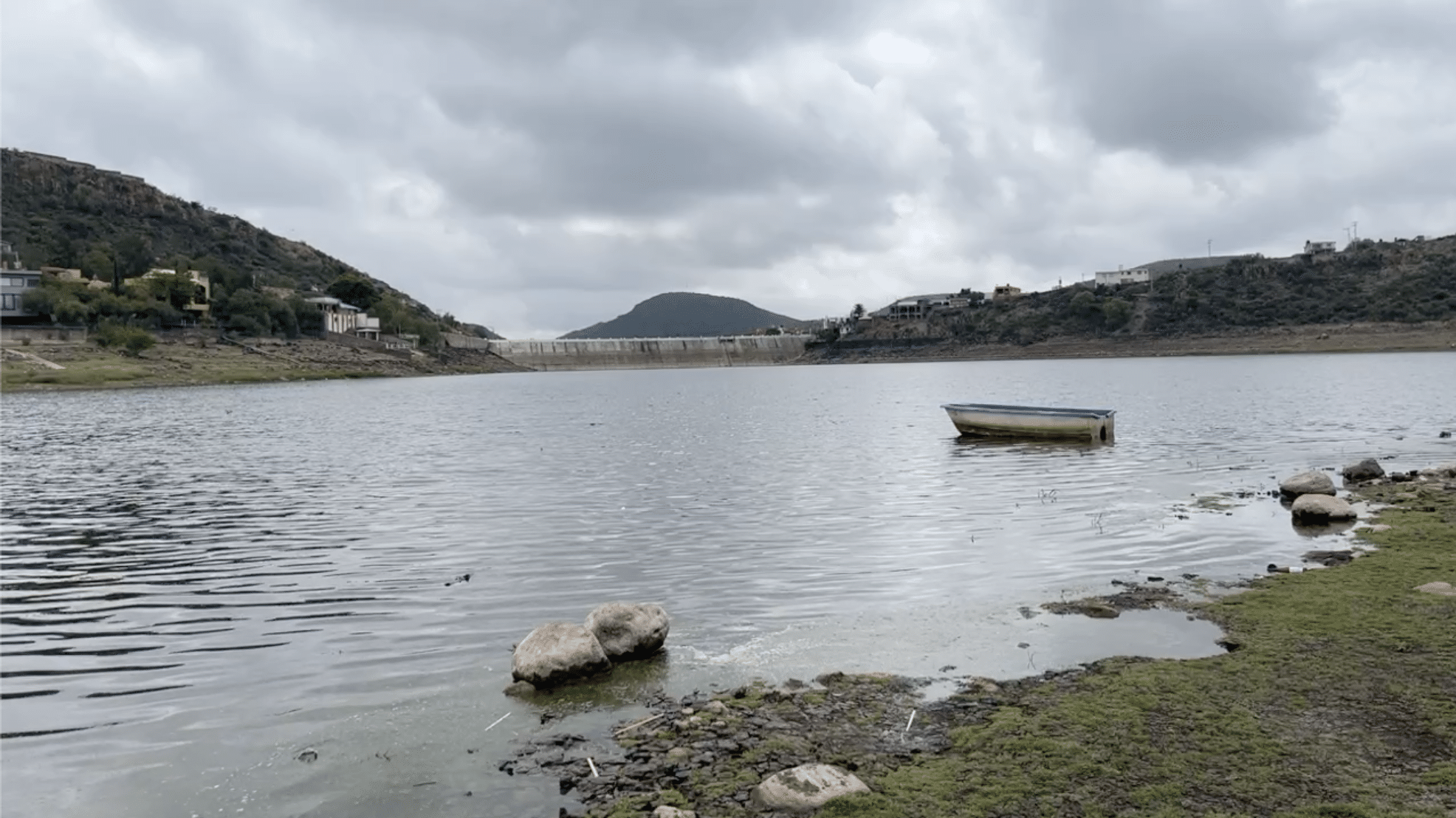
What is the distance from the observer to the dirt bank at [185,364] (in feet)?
389

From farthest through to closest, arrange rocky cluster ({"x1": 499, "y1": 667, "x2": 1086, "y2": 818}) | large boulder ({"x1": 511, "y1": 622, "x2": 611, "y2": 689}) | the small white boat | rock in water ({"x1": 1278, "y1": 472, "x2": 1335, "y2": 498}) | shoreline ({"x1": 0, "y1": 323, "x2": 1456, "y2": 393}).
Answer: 1. shoreline ({"x1": 0, "y1": 323, "x2": 1456, "y2": 393})
2. the small white boat
3. rock in water ({"x1": 1278, "y1": 472, "x2": 1335, "y2": 498})
4. large boulder ({"x1": 511, "y1": 622, "x2": 611, "y2": 689})
5. rocky cluster ({"x1": 499, "y1": 667, "x2": 1086, "y2": 818})

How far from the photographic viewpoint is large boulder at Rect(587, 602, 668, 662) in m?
12.9

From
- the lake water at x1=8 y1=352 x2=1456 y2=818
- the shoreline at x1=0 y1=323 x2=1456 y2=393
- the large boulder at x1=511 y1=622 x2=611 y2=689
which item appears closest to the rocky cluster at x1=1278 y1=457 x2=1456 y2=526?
the lake water at x1=8 y1=352 x2=1456 y2=818

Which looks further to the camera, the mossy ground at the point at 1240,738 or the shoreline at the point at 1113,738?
the shoreline at the point at 1113,738

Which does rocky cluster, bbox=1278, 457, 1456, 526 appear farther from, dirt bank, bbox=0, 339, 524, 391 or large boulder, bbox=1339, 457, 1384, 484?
dirt bank, bbox=0, 339, 524, 391

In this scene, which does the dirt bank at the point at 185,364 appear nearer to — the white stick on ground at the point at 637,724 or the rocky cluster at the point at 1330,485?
the white stick on ground at the point at 637,724

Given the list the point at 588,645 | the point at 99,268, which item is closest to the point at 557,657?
the point at 588,645

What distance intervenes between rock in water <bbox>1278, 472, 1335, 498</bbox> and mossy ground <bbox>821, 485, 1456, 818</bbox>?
40.7 ft

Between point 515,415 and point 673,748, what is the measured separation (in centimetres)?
6807

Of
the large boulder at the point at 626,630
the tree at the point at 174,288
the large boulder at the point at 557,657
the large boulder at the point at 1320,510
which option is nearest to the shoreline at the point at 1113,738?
the large boulder at the point at 557,657

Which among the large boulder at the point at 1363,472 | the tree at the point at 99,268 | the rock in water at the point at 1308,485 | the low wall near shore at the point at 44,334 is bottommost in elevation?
the large boulder at the point at 1363,472

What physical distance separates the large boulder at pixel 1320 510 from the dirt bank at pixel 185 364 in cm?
12938

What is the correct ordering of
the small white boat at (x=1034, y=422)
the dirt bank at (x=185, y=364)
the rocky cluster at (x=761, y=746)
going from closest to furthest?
the rocky cluster at (x=761, y=746)
the small white boat at (x=1034, y=422)
the dirt bank at (x=185, y=364)

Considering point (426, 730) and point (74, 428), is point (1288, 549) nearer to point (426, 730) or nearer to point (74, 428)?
point (426, 730)
